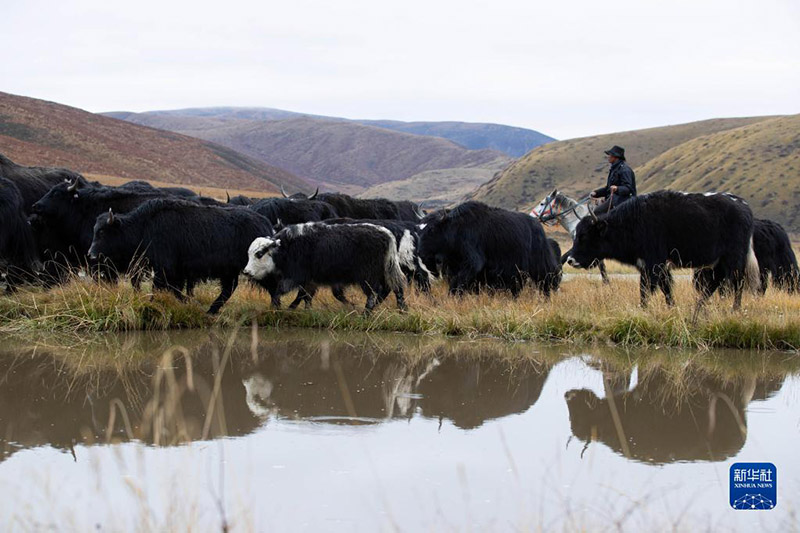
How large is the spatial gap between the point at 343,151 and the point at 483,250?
172m

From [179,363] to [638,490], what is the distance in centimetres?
469

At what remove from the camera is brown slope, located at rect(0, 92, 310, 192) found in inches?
2630

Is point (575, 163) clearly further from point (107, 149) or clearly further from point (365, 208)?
point (365, 208)

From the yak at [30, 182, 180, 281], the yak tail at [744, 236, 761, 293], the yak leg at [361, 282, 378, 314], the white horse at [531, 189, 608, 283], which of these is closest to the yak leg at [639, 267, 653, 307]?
the yak tail at [744, 236, 761, 293]

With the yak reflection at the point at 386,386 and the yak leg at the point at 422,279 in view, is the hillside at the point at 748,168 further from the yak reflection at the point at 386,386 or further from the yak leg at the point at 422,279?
the yak reflection at the point at 386,386

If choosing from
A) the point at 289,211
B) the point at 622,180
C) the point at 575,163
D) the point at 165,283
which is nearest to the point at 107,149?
the point at 575,163

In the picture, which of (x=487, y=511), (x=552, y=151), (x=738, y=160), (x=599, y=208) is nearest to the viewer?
(x=487, y=511)

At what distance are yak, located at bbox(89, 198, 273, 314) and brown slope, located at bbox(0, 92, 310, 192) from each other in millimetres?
54197

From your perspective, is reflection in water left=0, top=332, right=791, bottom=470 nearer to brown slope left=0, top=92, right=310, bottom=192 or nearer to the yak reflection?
the yak reflection

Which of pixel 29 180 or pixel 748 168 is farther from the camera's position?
pixel 748 168

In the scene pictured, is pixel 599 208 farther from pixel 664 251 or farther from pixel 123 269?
pixel 123 269

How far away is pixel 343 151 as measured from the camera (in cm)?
18225

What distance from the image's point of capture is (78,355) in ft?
27.0

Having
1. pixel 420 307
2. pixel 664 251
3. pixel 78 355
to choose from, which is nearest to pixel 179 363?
pixel 78 355
